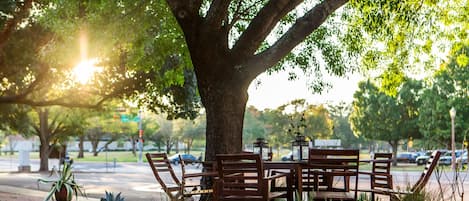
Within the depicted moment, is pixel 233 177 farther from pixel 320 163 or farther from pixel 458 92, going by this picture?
pixel 458 92

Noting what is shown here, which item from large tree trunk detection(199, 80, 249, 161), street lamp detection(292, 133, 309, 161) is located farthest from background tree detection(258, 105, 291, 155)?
large tree trunk detection(199, 80, 249, 161)

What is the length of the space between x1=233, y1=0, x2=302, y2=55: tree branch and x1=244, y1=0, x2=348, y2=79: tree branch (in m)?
0.20

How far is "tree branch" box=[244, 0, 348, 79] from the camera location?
8.59 m

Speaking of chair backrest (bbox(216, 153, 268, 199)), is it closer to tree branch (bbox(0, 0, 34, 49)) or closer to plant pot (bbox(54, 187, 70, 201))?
plant pot (bbox(54, 187, 70, 201))

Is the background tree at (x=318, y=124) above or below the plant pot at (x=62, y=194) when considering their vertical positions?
above

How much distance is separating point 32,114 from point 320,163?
1332 inches

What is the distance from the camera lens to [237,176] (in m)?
6.85

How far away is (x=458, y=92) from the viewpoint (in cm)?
4188

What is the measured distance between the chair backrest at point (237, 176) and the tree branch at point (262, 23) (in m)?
2.31

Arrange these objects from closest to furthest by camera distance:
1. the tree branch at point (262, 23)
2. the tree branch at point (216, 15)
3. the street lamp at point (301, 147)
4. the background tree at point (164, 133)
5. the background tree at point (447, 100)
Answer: the tree branch at point (262, 23) → the tree branch at point (216, 15) → the street lamp at point (301, 147) → the background tree at point (447, 100) → the background tree at point (164, 133)

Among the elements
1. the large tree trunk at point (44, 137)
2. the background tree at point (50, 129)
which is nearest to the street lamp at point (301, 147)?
the background tree at point (50, 129)

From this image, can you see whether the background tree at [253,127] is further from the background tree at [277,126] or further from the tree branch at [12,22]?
the tree branch at [12,22]

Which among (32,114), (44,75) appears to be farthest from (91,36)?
(32,114)

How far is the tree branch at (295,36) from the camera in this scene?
8.59m
